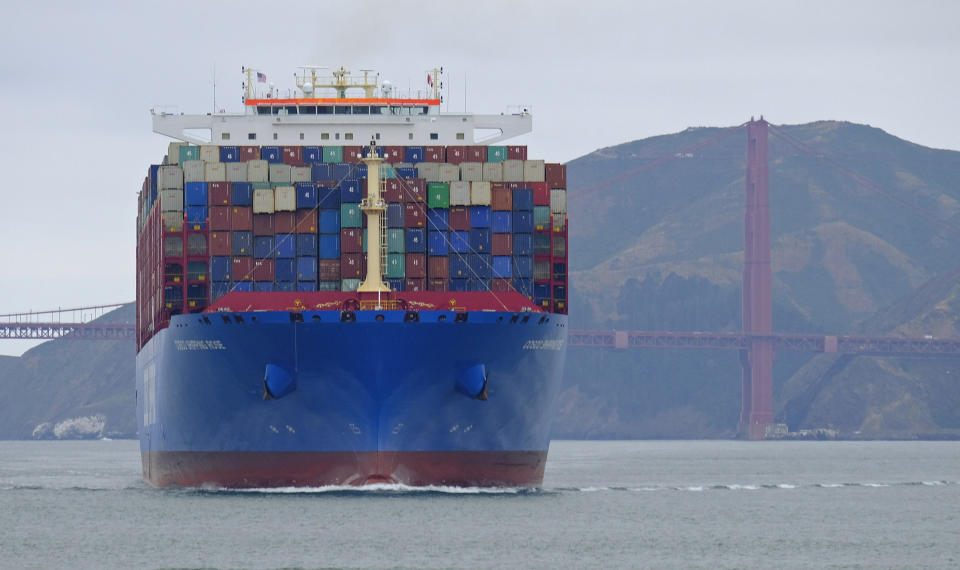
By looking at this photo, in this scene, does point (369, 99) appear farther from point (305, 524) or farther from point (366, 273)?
point (305, 524)

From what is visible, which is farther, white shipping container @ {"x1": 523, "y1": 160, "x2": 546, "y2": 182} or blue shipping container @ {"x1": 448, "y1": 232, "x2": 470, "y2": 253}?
white shipping container @ {"x1": 523, "y1": 160, "x2": 546, "y2": 182}

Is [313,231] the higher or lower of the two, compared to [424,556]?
higher

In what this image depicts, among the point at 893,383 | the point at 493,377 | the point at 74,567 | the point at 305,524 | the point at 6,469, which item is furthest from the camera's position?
the point at 893,383

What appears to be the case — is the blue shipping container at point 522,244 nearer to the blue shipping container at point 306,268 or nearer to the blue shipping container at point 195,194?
the blue shipping container at point 306,268

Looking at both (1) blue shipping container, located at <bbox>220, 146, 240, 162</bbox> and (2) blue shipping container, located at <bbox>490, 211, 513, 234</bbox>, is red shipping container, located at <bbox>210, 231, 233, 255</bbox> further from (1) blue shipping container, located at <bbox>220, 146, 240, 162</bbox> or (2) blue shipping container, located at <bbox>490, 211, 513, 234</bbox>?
(2) blue shipping container, located at <bbox>490, 211, 513, 234</bbox>

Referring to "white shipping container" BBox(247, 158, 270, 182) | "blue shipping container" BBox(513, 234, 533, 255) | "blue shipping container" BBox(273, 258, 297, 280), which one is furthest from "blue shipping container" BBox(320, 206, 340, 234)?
"blue shipping container" BBox(513, 234, 533, 255)

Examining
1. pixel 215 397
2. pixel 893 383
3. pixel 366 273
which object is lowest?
pixel 893 383

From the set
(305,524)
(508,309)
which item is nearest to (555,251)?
(508,309)
